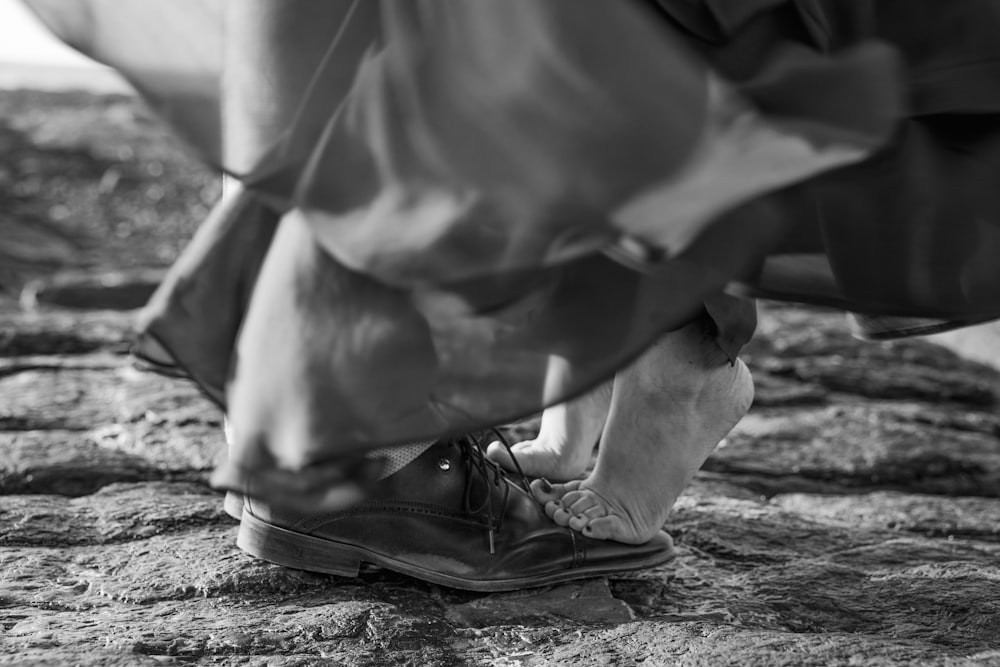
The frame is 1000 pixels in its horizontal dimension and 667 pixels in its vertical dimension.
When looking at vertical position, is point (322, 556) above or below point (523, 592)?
above

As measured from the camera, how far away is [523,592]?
169 centimetres

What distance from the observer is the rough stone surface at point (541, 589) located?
1.44m

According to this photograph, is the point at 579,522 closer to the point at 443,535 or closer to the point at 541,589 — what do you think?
the point at 541,589

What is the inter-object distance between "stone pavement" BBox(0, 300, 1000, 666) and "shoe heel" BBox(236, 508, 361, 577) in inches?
1.6

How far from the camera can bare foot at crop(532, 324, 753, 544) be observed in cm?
170

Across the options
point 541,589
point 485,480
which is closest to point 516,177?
point 485,480

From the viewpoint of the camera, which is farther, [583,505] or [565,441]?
[565,441]

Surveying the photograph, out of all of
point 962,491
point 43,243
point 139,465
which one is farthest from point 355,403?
point 43,243

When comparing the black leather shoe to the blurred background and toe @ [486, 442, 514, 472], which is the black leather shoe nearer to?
toe @ [486, 442, 514, 472]

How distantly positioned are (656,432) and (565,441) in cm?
29

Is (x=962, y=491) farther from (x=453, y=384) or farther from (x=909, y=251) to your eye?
(x=453, y=384)

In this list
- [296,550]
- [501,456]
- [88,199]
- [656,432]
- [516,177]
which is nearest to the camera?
[516,177]

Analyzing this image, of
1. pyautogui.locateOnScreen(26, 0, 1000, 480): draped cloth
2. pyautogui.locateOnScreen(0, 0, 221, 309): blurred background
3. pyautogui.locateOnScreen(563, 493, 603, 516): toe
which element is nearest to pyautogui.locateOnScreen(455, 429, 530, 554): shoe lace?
pyautogui.locateOnScreen(563, 493, 603, 516): toe

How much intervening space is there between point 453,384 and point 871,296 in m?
0.58
